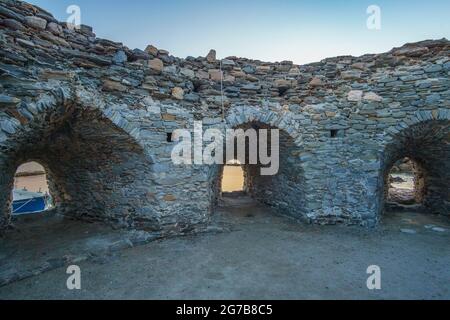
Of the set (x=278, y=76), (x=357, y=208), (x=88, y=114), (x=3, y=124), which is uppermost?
(x=278, y=76)

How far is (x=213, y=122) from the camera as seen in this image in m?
5.41

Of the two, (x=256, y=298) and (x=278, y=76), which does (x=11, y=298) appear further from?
(x=278, y=76)

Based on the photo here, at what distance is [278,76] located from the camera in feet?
19.2

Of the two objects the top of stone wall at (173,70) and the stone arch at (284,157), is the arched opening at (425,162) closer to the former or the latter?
the top of stone wall at (173,70)

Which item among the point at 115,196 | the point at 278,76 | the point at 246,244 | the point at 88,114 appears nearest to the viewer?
the point at 88,114

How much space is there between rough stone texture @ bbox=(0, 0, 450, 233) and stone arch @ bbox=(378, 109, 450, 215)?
0.04 meters

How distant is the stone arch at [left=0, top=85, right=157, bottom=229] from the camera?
12.6 ft

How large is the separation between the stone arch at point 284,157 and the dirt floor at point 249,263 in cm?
68

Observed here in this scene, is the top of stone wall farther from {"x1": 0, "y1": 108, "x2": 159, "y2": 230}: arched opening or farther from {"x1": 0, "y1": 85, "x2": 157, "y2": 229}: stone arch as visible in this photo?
{"x1": 0, "y1": 108, "x2": 159, "y2": 230}: arched opening

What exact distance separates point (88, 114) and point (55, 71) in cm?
81

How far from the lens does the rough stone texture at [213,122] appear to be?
457 cm

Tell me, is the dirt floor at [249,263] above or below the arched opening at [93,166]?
below

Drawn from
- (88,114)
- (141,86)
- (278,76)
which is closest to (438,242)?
(278,76)

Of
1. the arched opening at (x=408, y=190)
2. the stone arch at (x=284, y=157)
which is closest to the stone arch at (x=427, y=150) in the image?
the arched opening at (x=408, y=190)
